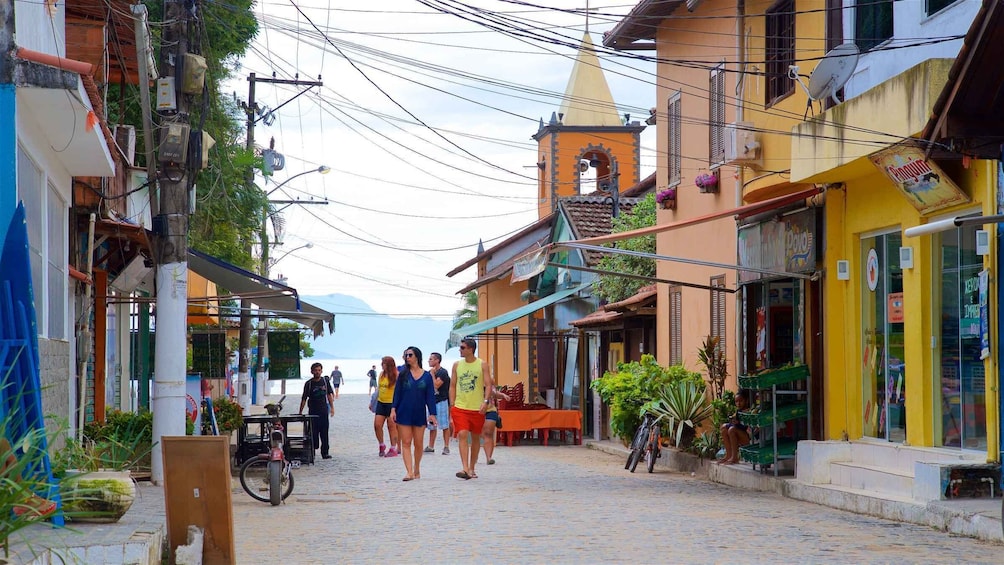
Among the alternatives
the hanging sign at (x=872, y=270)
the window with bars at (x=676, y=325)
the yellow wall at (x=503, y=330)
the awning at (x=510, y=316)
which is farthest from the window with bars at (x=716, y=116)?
the yellow wall at (x=503, y=330)

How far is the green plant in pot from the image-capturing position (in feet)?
64.1

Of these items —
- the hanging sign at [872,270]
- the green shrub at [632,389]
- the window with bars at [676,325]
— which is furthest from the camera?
the window with bars at [676,325]

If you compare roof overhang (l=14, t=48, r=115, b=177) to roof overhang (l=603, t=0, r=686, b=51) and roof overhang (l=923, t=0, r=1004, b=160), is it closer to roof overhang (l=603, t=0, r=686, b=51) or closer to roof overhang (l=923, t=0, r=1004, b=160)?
roof overhang (l=923, t=0, r=1004, b=160)

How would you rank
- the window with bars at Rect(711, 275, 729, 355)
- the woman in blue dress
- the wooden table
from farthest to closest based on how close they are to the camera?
the wooden table < the window with bars at Rect(711, 275, 729, 355) < the woman in blue dress

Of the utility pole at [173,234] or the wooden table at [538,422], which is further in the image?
the wooden table at [538,422]

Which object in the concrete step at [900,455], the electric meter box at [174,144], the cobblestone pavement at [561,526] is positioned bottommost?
the cobblestone pavement at [561,526]

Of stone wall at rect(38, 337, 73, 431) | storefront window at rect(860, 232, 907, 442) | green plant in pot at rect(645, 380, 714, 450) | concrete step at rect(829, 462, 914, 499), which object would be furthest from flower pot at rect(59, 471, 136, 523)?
green plant in pot at rect(645, 380, 714, 450)

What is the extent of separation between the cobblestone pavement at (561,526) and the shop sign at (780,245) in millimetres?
3220

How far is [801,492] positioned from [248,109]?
23.1 metres

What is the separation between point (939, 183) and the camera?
1283 centimetres

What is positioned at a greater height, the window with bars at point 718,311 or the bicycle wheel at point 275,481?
the window with bars at point 718,311

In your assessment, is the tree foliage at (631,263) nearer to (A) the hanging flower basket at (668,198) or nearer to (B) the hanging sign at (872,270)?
(A) the hanging flower basket at (668,198)

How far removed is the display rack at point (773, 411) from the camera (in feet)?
51.5

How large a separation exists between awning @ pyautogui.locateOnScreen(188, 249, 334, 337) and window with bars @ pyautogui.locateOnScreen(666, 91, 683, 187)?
6.94 meters
